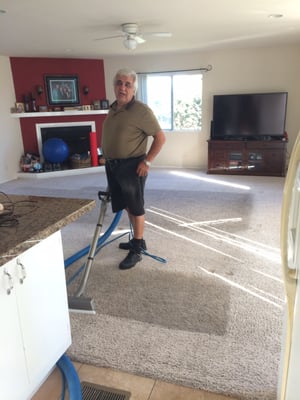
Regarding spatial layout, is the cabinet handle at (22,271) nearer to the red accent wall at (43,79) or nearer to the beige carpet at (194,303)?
the beige carpet at (194,303)

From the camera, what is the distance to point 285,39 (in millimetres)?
4980

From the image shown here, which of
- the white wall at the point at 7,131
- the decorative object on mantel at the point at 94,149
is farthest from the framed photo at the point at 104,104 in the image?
the white wall at the point at 7,131

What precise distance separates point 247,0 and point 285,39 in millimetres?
2338

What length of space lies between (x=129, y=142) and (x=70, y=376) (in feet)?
4.99

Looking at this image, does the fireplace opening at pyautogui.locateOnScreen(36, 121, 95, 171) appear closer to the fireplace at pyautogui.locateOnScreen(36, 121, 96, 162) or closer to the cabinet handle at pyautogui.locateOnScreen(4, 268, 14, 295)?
the fireplace at pyautogui.locateOnScreen(36, 121, 96, 162)

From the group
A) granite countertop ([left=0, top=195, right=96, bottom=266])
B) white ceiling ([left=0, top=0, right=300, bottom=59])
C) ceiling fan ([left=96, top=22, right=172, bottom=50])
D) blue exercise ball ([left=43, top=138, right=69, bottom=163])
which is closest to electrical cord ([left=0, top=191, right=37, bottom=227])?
granite countertop ([left=0, top=195, right=96, bottom=266])

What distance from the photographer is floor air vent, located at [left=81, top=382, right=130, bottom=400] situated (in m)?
1.46

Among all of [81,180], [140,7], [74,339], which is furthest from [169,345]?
[81,180]

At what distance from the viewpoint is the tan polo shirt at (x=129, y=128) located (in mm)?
2332

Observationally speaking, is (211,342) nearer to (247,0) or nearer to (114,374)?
(114,374)

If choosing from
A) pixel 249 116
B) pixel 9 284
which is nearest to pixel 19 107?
pixel 249 116

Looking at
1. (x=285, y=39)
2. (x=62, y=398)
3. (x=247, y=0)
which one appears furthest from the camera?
(x=285, y=39)

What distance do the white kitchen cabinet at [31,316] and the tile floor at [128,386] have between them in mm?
161

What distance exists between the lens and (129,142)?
2.37m
